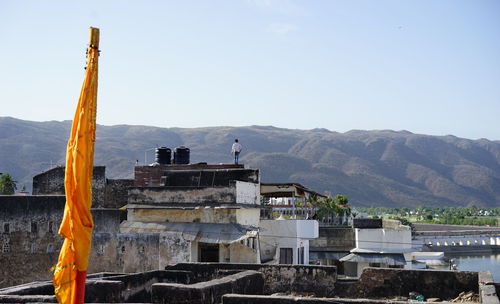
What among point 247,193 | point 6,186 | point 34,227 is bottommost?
point 34,227

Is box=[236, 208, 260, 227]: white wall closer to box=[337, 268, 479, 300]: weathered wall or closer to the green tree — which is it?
box=[337, 268, 479, 300]: weathered wall

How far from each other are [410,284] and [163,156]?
19.3 meters

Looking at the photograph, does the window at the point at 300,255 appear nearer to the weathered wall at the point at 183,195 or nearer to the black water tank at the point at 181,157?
the weathered wall at the point at 183,195

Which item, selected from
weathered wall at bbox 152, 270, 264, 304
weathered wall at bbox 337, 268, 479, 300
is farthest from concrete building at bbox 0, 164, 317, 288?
weathered wall at bbox 152, 270, 264, 304

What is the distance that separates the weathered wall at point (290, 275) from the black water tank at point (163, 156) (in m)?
15.6

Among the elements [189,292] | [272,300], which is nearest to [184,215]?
[189,292]

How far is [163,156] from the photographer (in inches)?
1340

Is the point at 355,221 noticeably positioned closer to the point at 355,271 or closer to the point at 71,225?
the point at 355,271

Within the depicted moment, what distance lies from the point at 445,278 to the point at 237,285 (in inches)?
223

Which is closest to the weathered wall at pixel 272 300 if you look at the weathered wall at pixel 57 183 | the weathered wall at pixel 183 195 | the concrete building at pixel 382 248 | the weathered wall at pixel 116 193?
the weathered wall at pixel 183 195

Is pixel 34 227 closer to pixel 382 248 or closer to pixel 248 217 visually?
pixel 248 217

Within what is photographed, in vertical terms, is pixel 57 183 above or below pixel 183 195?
above

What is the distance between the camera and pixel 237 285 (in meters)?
14.6

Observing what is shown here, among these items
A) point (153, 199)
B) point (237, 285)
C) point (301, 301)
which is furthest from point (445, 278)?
point (153, 199)
